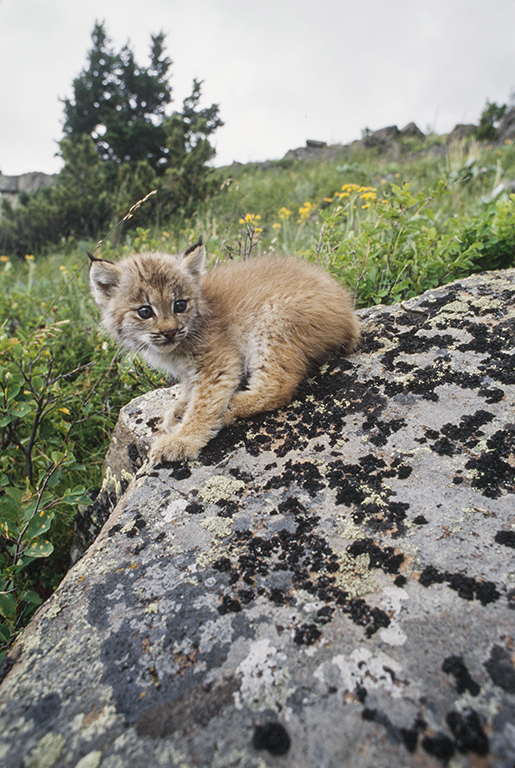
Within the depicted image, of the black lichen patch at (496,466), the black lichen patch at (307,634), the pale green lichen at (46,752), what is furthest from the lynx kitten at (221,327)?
the pale green lichen at (46,752)

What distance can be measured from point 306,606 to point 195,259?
230 centimetres

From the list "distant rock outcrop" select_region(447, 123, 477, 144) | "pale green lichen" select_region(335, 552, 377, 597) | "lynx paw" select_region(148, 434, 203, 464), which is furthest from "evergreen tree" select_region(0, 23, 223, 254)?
"distant rock outcrop" select_region(447, 123, 477, 144)

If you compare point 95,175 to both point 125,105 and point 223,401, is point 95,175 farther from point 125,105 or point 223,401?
point 223,401

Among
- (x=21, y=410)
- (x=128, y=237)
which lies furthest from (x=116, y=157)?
(x=21, y=410)

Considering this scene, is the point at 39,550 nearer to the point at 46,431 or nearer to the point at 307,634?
the point at 46,431

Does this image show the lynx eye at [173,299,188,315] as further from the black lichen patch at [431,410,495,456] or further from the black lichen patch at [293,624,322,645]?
the black lichen patch at [293,624,322,645]

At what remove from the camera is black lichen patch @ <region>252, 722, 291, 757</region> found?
3.20 ft

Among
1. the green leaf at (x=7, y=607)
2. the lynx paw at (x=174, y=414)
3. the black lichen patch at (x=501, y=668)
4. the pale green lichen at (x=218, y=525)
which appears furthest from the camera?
the lynx paw at (x=174, y=414)

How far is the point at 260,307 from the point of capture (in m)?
2.84

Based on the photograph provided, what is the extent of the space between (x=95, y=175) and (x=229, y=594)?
15203mm

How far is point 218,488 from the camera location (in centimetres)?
196

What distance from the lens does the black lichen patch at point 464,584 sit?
4.04ft

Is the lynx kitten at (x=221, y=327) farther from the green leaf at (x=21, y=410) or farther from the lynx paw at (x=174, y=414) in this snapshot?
the green leaf at (x=21, y=410)

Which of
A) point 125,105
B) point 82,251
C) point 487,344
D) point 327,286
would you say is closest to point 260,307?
point 327,286
